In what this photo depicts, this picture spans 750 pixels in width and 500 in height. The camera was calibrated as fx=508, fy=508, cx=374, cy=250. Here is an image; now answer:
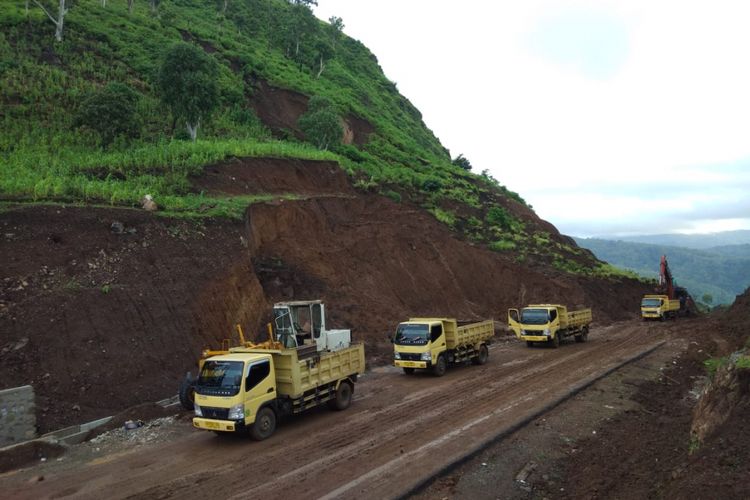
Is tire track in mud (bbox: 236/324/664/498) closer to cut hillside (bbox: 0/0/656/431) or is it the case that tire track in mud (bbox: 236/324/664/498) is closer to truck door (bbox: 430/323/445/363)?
truck door (bbox: 430/323/445/363)

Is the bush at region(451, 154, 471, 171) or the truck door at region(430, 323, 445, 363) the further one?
the bush at region(451, 154, 471, 171)

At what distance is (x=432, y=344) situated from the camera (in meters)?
19.8

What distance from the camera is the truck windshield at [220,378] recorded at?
12.5 metres

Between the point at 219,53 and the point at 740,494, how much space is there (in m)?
54.4

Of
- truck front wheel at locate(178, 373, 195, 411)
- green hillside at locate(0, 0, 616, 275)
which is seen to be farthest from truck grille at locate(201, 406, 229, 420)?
green hillside at locate(0, 0, 616, 275)

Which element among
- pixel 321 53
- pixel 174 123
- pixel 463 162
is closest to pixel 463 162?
pixel 463 162

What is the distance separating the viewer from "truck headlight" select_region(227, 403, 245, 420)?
1220cm

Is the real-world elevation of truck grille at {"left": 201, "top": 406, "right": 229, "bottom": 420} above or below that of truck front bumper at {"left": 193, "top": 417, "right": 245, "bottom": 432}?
above

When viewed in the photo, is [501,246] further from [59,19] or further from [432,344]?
[59,19]

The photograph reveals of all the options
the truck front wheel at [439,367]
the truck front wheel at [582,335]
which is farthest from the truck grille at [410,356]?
the truck front wheel at [582,335]

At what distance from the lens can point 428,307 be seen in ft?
104

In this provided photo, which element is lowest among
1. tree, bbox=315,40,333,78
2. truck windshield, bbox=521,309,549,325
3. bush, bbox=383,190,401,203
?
truck windshield, bbox=521,309,549,325

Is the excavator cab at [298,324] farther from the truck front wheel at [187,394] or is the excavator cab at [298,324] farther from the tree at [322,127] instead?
the tree at [322,127]

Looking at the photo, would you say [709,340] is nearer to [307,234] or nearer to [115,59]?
[307,234]
